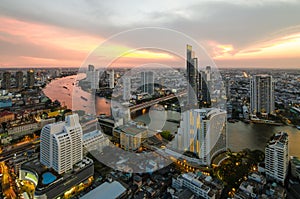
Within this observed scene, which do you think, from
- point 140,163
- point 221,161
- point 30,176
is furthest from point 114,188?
point 221,161

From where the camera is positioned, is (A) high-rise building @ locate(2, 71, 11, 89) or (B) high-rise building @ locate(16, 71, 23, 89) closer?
(A) high-rise building @ locate(2, 71, 11, 89)

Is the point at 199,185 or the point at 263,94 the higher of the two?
the point at 263,94

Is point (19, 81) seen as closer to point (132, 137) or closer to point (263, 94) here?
point (132, 137)

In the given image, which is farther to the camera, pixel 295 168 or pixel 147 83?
pixel 147 83

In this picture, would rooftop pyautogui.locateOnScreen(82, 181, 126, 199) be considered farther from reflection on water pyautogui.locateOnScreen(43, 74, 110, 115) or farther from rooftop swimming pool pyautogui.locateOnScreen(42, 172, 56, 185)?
reflection on water pyautogui.locateOnScreen(43, 74, 110, 115)

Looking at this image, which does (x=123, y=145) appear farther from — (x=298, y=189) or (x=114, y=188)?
(x=298, y=189)

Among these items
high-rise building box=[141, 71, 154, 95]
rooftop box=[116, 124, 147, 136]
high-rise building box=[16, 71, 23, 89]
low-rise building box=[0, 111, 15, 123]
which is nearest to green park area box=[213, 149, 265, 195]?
rooftop box=[116, 124, 147, 136]

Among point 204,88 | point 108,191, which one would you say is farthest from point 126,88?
point 108,191
